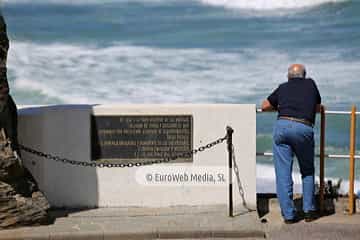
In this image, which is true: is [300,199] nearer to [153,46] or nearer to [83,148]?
[83,148]

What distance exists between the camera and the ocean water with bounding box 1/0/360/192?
84.8 ft

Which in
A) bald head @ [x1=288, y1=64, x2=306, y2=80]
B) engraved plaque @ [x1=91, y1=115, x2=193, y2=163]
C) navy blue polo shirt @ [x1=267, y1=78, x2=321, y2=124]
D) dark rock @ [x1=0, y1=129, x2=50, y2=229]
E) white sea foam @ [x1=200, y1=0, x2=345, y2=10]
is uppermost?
white sea foam @ [x1=200, y1=0, x2=345, y2=10]

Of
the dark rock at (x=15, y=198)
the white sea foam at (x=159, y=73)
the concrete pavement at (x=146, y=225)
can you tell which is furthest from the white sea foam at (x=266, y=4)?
the dark rock at (x=15, y=198)

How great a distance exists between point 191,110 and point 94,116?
3.45 feet

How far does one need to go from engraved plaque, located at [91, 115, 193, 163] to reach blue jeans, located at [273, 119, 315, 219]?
105cm

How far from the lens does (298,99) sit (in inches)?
348

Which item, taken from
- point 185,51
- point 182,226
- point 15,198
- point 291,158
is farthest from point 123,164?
point 185,51

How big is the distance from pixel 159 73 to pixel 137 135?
786 inches

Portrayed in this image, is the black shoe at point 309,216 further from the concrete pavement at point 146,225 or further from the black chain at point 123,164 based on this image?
the black chain at point 123,164

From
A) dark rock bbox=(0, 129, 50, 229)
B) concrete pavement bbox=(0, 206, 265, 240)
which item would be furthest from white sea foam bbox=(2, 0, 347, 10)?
dark rock bbox=(0, 129, 50, 229)

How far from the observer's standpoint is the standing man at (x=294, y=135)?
8836 mm

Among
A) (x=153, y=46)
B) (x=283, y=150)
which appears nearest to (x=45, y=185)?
(x=283, y=150)

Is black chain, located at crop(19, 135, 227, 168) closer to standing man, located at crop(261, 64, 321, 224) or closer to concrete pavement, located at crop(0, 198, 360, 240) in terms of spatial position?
concrete pavement, located at crop(0, 198, 360, 240)

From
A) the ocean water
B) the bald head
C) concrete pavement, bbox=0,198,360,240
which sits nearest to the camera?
concrete pavement, bbox=0,198,360,240
